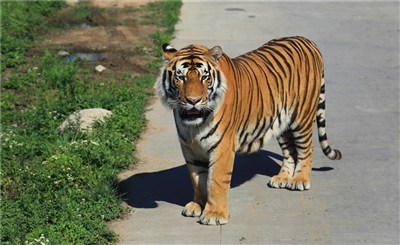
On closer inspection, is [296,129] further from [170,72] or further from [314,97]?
Answer: [170,72]

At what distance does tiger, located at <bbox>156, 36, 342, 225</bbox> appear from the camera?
6973 mm

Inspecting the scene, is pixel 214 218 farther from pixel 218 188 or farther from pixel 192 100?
pixel 192 100

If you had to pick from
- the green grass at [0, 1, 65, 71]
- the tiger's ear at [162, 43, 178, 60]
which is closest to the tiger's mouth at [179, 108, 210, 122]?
the tiger's ear at [162, 43, 178, 60]

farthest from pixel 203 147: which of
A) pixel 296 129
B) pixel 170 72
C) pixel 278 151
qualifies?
pixel 278 151

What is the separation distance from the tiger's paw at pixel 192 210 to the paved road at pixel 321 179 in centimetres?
5

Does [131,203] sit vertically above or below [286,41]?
below

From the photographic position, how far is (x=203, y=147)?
23.4 feet

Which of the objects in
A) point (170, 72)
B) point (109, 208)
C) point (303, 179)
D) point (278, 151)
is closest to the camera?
point (170, 72)

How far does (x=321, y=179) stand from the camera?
829cm

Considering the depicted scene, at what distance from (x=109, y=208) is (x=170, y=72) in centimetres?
130

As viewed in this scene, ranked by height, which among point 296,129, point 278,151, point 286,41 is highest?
point 286,41

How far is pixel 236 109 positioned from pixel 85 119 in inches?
104

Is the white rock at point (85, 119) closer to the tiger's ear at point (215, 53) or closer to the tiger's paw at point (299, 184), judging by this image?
the tiger's paw at point (299, 184)

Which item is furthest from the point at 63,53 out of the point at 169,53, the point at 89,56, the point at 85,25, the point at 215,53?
the point at 215,53
